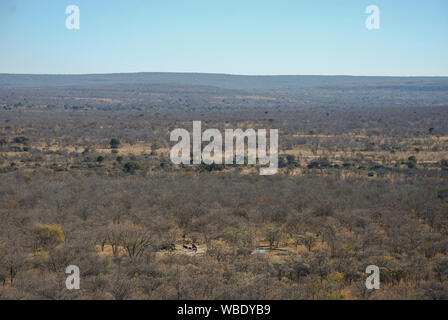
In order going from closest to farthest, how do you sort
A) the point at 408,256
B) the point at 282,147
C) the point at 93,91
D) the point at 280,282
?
1. the point at 280,282
2. the point at 408,256
3. the point at 282,147
4. the point at 93,91

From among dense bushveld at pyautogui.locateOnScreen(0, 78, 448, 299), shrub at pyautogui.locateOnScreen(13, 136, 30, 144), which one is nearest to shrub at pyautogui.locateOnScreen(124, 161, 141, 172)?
dense bushveld at pyautogui.locateOnScreen(0, 78, 448, 299)

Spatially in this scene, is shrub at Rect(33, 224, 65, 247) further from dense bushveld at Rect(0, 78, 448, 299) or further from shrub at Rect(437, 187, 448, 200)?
shrub at Rect(437, 187, 448, 200)

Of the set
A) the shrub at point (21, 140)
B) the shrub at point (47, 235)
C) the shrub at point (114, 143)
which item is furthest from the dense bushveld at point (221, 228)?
the shrub at point (21, 140)

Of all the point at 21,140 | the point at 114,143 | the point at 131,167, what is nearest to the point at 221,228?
the point at 131,167

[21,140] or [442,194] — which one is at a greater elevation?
[21,140]

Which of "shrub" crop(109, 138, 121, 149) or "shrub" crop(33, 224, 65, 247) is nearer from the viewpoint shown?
"shrub" crop(33, 224, 65, 247)

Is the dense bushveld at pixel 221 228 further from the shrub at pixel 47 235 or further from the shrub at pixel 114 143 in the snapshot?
the shrub at pixel 114 143

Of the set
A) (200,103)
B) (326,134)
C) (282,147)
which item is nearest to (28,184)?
(282,147)

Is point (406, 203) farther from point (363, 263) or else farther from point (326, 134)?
point (326, 134)

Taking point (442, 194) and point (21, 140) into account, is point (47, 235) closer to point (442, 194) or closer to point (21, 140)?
point (442, 194)
